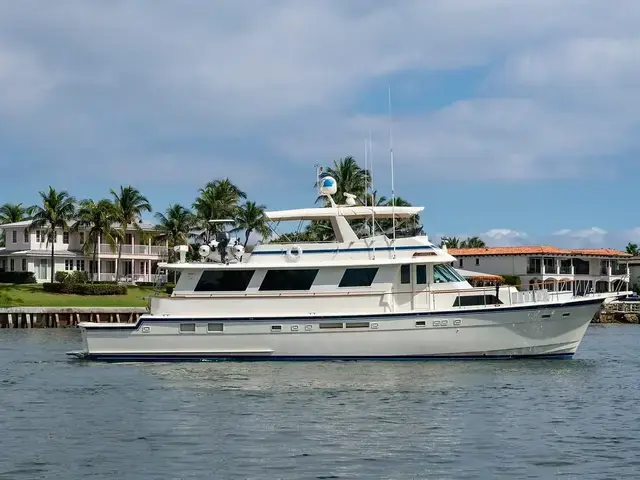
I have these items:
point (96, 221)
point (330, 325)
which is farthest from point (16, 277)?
point (330, 325)

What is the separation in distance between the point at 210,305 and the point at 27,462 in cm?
1362

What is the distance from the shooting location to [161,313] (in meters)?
29.0

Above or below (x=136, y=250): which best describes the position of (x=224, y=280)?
below

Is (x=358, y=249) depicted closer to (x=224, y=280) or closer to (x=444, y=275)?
(x=444, y=275)

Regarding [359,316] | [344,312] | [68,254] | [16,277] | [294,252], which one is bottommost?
[359,316]

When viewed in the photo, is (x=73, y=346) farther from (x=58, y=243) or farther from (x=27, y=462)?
(x=58, y=243)

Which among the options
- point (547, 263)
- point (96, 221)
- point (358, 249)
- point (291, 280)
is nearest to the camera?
point (291, 280)

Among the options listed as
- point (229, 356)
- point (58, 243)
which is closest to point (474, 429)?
point (229, 356)

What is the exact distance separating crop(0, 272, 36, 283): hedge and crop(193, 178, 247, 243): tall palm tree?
1361cm

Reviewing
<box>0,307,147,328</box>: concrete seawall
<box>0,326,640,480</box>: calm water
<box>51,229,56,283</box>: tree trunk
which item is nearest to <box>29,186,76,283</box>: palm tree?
<box>51,229,56,283</box>: tree trunk

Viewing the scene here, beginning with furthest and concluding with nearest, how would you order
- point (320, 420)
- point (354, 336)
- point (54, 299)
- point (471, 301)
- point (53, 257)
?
point (53, 257)
point (54, 299)
point (471, 301)
point (354, 336)
point (320, 420)

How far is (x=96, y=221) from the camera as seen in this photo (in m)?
72.4

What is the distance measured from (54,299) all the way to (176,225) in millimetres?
16627

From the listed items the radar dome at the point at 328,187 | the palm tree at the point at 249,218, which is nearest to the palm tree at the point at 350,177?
the palm tree at the point at 249,218
